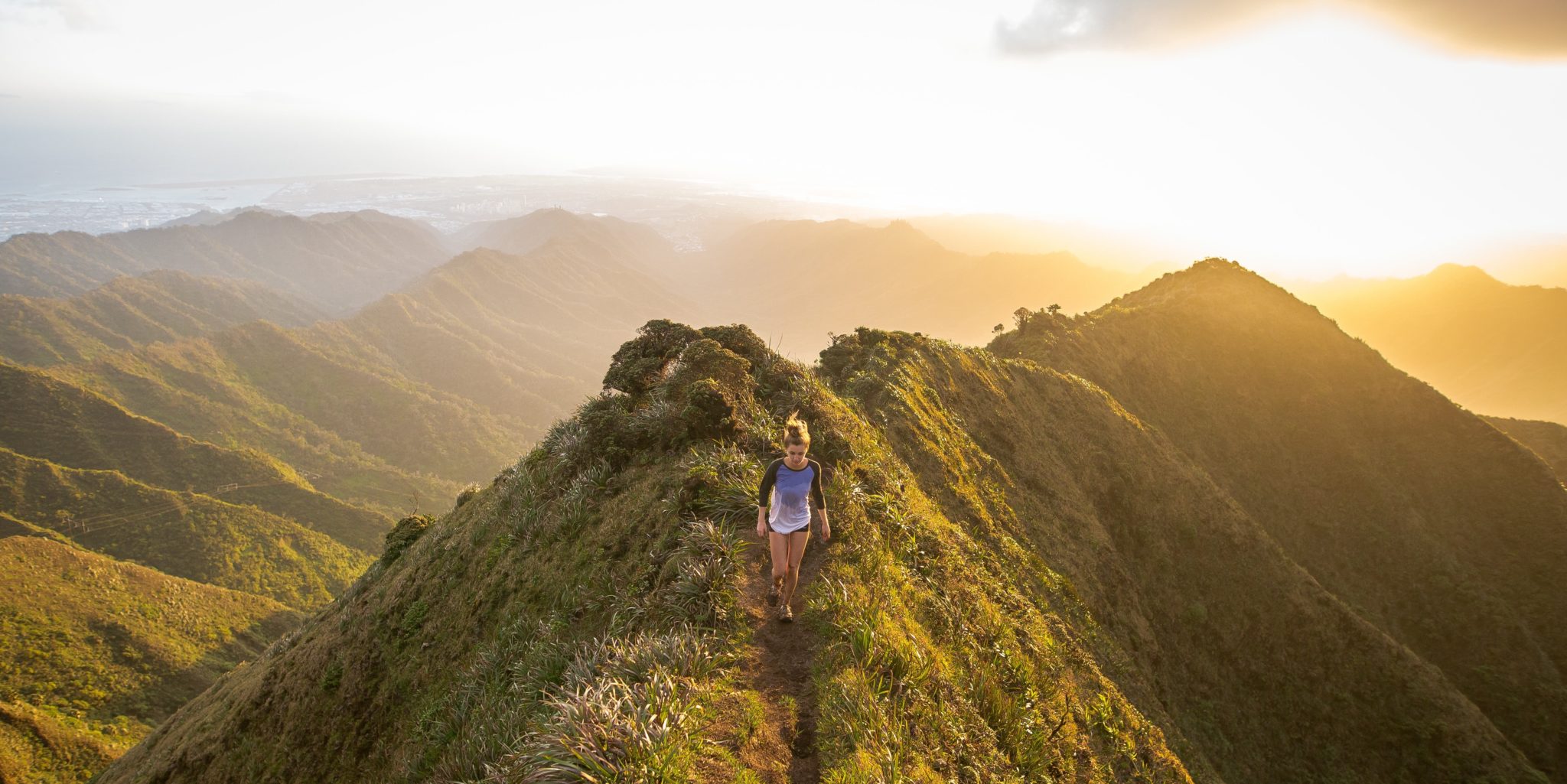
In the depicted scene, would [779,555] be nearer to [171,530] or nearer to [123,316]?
[171,530]

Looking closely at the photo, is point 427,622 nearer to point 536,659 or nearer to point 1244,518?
point 536,659

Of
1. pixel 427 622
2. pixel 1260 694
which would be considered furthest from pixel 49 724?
pixel 1260 694

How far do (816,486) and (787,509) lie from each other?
0.58 meters

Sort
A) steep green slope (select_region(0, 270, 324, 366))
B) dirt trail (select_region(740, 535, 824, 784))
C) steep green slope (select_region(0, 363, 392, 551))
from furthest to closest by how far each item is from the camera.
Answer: steep green slope (select_region(0, 270, 324, 366))
steep green slope (select_region(0, 363, 392, 551))
dirt trail (select_region(740, 535, 824, 784))

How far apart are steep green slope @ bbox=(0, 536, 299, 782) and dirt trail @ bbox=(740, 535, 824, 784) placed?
51.5 m

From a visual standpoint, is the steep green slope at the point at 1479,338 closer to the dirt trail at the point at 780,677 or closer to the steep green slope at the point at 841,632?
the steep green slope at the point at 841,632

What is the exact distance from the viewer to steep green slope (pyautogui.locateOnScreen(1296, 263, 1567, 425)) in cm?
13162

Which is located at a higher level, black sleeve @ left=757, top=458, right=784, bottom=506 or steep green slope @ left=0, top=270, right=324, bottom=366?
black sleeve @ left=757, top=458, right=784, bottom=506

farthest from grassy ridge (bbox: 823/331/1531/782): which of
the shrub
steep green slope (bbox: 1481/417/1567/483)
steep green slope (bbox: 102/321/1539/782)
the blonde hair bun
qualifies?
steep green slope (bbox: 1481/417/1567/483)

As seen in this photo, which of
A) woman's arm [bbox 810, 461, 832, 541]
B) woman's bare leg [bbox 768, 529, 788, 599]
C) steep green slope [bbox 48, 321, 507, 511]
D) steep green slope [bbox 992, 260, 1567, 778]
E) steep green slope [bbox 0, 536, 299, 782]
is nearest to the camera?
woman's bare leg [bbox 768, 529, 788, 599]

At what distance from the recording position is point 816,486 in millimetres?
7953

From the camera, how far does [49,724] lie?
36.2 metres

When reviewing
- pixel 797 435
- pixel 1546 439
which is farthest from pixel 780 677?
pixel 1546 439

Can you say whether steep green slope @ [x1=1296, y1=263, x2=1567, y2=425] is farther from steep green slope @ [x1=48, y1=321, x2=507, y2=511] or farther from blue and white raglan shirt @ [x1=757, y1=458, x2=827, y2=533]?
steep green slope @ [x1=48, y1=321, x2=507, y2=511]
